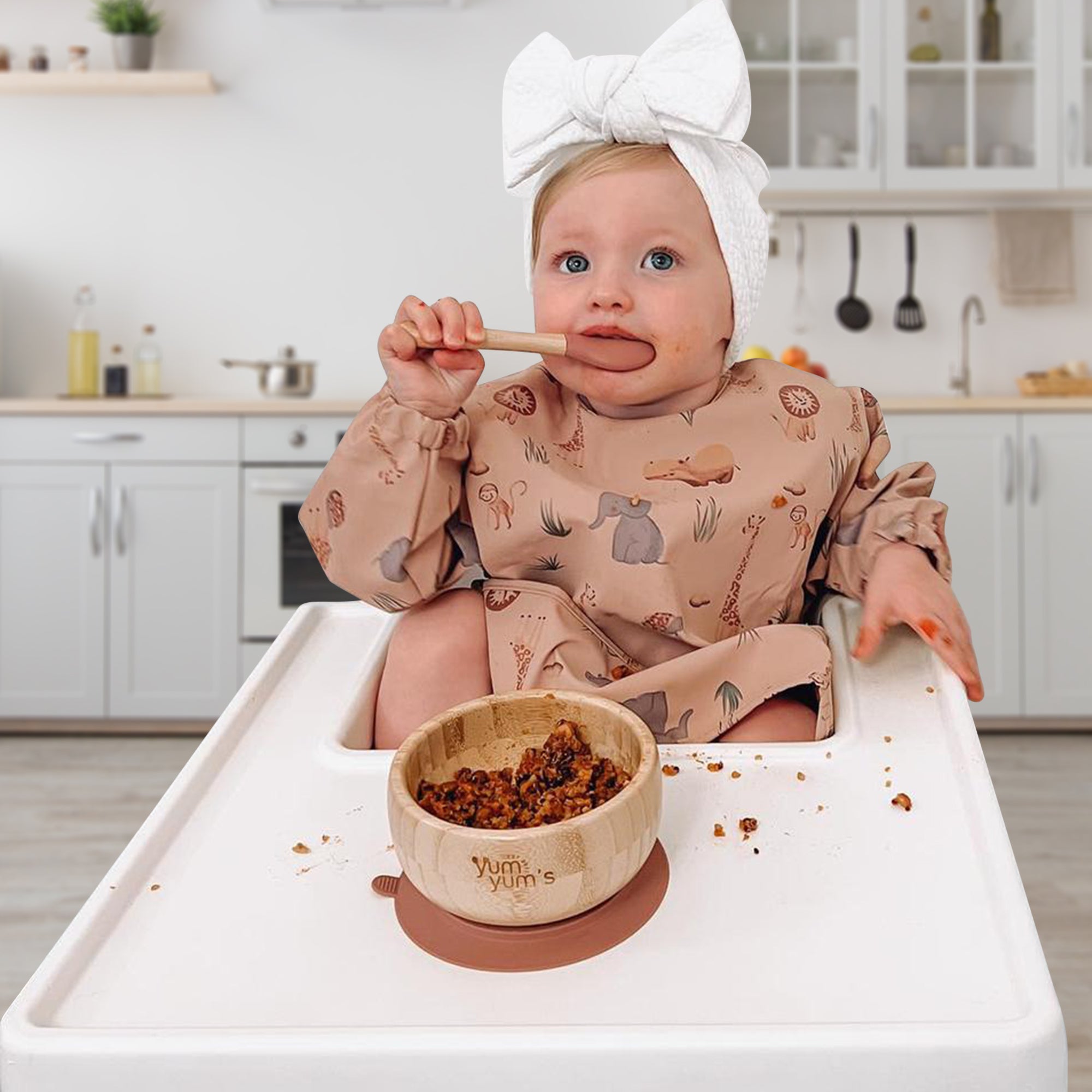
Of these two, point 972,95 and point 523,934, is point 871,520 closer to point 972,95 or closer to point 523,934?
point 523,934

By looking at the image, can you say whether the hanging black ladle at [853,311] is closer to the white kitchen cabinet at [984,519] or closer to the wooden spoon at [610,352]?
the white kitchen cabinet at [984,519]

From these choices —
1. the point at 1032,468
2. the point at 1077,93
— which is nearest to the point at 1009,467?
A: the point at 1032,468

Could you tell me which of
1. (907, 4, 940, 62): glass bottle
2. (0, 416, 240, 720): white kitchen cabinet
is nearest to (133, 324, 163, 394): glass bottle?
(0, 416, 240, 720): white kitchen cabinet

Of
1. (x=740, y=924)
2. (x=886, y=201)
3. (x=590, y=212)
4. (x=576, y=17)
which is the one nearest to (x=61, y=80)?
(x=576, y=17)

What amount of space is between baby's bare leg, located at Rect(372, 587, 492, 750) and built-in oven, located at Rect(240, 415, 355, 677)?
2.08 m

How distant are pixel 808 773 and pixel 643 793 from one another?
20 cm

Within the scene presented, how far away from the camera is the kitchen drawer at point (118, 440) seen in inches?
118

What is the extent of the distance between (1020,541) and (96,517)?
2.41 metres

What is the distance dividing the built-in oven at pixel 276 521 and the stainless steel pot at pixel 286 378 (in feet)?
0.76

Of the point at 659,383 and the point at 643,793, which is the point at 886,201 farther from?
the point at 643,793

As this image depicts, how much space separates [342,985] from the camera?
0.54 m

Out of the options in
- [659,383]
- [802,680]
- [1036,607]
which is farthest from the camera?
[1036,607]

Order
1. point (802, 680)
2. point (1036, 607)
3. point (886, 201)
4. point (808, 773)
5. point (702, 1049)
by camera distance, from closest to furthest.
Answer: point (702, 1049), point (808, 773), point (802, 680), point (1036, 607), point (886, 201)

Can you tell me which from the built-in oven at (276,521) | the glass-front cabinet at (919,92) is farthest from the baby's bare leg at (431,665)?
the glass-front cabinet at (919,92)
